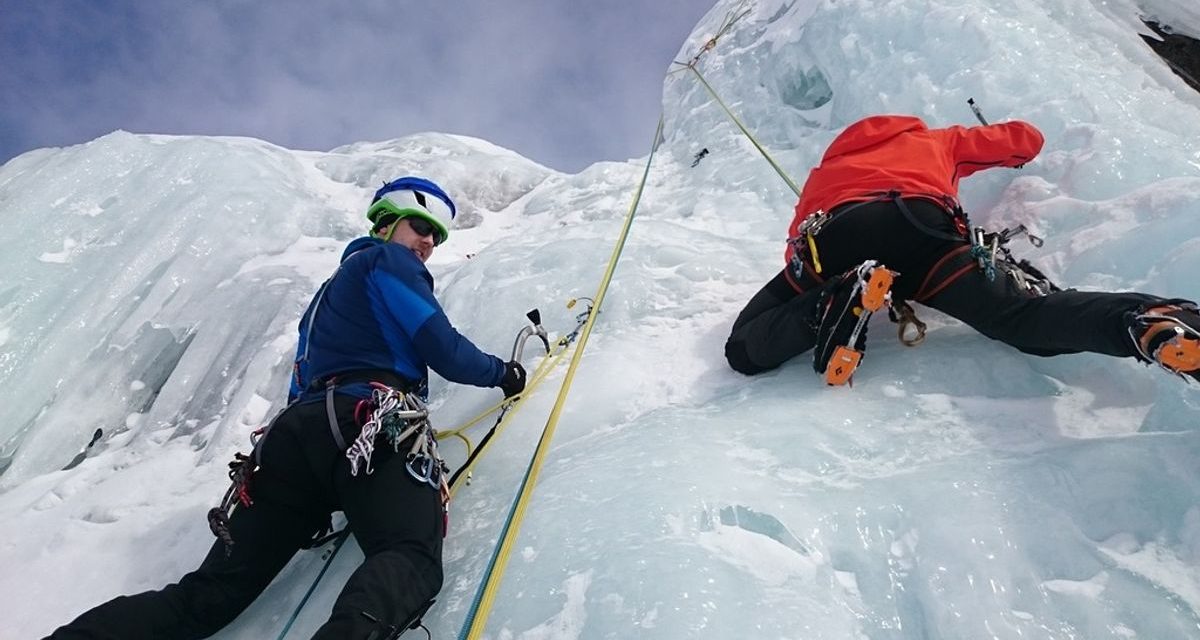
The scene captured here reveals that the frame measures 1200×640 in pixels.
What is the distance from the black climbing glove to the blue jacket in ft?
0.87

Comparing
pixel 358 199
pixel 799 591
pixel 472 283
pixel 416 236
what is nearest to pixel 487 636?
pixel 799 591

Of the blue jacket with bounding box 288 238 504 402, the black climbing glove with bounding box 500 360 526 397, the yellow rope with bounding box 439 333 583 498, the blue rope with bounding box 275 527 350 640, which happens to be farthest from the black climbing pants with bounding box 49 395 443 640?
the black climbing glove with bounding box 500 360 526 397

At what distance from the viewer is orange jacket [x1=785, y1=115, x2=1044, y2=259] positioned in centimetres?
265

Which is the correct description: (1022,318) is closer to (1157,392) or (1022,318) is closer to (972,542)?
(1157,392)

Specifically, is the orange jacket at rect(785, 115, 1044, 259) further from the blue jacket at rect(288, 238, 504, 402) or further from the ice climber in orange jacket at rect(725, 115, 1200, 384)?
the blue jacket at rect(288, 238, 504, 402)

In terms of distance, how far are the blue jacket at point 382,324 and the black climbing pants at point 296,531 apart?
25cm

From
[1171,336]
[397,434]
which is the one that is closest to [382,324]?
[397,434]

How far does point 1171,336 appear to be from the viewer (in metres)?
1.55

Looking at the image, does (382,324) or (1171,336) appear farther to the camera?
(382,324)

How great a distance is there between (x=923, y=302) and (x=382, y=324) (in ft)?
6.77

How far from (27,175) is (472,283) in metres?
6.39

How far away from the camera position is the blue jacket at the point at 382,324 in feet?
7.86

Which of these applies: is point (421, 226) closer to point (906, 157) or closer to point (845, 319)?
point (845, 319)

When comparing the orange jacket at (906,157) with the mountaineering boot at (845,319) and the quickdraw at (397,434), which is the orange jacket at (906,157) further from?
the quickdraw at (397,434)
